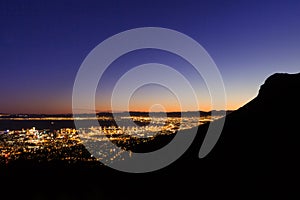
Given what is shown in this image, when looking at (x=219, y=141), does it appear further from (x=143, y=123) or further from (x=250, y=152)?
(x=143, y=123)

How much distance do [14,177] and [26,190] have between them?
6.38 meters

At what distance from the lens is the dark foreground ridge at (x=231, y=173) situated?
17.5 meters

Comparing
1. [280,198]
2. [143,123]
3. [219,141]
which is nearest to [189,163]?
[219,141]

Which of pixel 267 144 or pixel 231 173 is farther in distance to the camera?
pixel 267 144

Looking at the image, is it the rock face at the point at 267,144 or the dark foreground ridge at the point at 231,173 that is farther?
the dark foreground ridge at the point at 231,173

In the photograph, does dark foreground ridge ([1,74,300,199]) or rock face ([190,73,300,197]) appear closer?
rock face ([190,73,300,197])

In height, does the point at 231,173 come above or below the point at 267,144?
below

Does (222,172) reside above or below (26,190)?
above

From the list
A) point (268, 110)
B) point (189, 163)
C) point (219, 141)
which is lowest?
point (189, 163)

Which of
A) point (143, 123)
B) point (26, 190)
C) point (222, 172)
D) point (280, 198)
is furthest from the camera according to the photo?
point (143, 123)

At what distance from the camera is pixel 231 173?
20.1 m

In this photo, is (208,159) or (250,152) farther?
(208,159)

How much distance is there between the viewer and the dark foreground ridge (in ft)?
57.5

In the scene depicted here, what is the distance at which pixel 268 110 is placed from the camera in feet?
91.5
